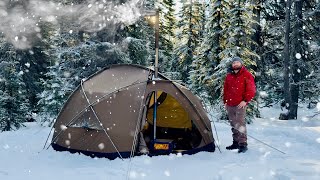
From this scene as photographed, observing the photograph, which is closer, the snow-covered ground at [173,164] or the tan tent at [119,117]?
the snow-covered ground at [173,164]

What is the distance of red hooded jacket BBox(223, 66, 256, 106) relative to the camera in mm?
8117

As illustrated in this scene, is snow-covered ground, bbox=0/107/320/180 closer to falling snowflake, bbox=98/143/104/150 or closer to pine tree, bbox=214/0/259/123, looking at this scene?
falling snowflake, bbox=98/143/104/150

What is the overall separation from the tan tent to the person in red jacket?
65cm

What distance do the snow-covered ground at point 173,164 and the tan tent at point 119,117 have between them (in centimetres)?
27

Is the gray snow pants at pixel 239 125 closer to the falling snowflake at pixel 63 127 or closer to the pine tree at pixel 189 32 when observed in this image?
the falling snowflake at pixel 63 127

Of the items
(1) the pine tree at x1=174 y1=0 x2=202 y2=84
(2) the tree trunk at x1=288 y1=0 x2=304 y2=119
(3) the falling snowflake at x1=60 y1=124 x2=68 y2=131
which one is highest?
(1) the pine tree at x1=174 y1=0 x2=202 y2=84

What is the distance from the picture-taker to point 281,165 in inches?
271

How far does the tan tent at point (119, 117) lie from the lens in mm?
7668

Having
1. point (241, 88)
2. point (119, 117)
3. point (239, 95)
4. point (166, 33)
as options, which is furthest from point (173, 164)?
point (166, 33)

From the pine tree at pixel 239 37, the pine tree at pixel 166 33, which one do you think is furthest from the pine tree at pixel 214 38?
the pine tree at pixel 166 33

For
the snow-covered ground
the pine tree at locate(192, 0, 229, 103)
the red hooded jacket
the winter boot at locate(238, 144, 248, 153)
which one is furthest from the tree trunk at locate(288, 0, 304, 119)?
the winter boot at locate(238, 144, 248, 153)

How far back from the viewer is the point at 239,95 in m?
8.23

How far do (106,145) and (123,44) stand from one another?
285 inches

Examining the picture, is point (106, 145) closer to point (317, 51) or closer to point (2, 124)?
point (2, 124)
